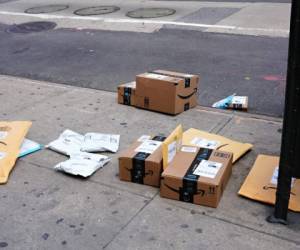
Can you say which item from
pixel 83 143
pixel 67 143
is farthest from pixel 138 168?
pixel 67 143

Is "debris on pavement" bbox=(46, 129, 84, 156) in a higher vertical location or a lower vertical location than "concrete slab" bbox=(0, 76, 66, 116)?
higher

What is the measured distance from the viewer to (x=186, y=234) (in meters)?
2.95

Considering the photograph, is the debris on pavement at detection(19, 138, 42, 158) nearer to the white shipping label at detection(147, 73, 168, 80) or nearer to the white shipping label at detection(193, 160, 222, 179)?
the white shipping label at detection(147, 73, 168, 80)

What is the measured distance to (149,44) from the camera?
324 inches

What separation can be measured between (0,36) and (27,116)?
5288 millimetres

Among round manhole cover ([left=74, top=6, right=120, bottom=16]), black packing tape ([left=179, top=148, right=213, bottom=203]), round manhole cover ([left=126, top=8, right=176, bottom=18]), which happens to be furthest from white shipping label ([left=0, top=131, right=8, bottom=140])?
round manhole cover ([left=74, top=6, right=120, bottom=16])

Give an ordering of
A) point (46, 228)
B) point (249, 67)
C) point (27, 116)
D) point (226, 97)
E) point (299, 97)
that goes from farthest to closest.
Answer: point (249, 67) → point (226, 97) → point (27, 116) → point (46, 228) → point (299, 97)

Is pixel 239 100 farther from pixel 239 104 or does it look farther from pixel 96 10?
pixel 96 10

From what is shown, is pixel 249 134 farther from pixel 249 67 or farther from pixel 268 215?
pixel 249 67

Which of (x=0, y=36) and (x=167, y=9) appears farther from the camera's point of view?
(x=167, y=9)

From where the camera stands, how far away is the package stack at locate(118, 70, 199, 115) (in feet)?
15.9

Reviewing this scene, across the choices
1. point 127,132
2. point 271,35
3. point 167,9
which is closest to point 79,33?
point 167,9

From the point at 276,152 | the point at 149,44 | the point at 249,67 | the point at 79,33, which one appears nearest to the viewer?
the point at 276,152

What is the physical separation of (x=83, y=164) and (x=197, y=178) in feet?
3.39
